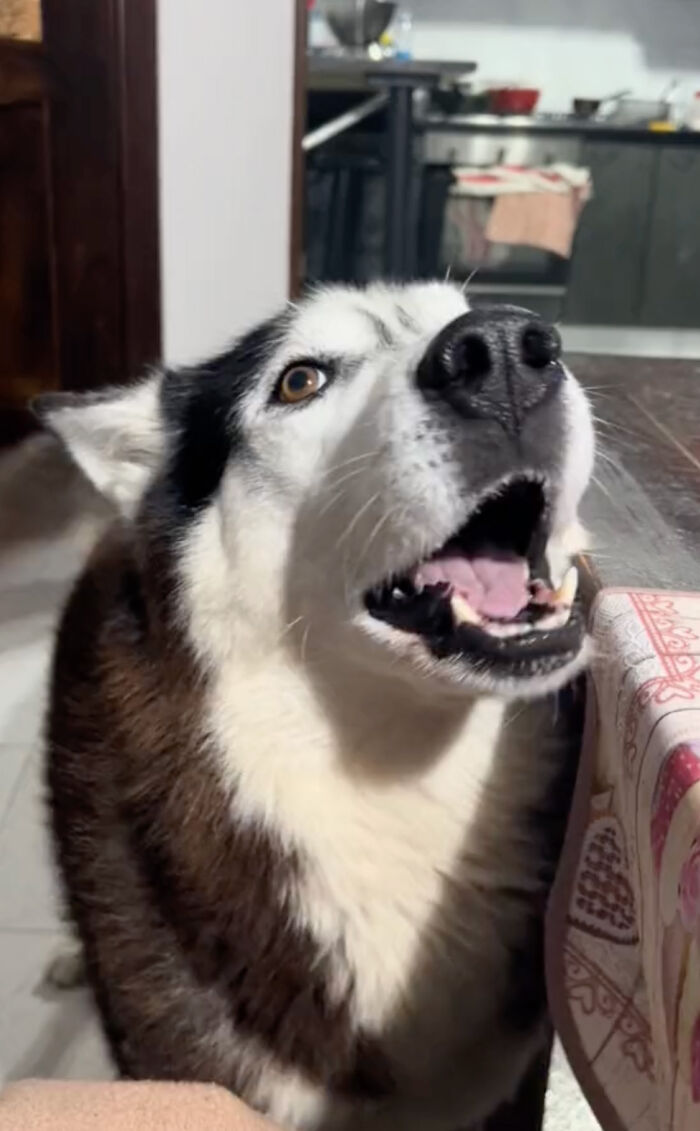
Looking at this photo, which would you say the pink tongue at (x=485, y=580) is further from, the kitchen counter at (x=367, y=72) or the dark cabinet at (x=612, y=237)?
the dark cabinet at (x=612, y=237)

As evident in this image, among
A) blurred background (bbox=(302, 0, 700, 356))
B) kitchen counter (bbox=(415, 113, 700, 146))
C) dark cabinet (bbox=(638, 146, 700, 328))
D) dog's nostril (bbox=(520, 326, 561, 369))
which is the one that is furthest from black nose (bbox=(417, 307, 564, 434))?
dark cabinet (bbox=(638, 146, 700, 328))

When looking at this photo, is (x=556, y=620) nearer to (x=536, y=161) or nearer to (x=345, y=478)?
(x=345, y=478)

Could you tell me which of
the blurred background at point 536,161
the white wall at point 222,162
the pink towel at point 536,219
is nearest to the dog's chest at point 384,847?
the white wall at point 222,162

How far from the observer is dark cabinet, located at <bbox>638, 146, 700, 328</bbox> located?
5.50 meters

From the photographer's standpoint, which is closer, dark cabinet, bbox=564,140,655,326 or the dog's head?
the dog's head

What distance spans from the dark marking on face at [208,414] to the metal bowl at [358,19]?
4.43 metres

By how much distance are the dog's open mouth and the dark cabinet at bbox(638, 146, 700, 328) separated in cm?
500

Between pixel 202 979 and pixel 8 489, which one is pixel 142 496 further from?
pixel 8 489

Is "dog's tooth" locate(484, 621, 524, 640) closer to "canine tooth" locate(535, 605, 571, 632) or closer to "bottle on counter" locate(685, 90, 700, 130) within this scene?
"canine tooth" locate(535, 605, 571, 632)

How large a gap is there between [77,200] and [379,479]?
231cm

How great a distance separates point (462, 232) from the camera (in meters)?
5.22

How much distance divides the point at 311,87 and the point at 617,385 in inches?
143

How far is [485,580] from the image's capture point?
39.6 inches

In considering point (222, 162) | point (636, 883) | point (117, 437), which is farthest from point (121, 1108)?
point (222, 162)
